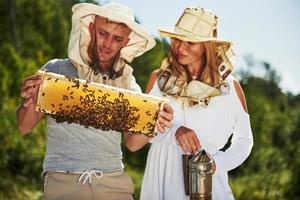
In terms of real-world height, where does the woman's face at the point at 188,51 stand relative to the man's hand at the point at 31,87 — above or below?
above

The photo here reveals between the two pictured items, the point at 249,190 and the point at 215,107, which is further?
the point at 249,190

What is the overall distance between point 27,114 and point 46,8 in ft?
64.4

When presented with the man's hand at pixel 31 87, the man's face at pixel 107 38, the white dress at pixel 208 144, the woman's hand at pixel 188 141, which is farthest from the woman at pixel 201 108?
the man's hand at pixel 31 87

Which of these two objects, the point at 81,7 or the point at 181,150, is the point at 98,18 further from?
the point at 181,150

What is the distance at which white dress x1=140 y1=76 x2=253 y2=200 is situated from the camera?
334cm

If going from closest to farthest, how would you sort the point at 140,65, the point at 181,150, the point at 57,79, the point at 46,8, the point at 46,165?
the point at 57,79
the point at 46,165
the point at 181,150
the point at 140,65
the point at 46,8

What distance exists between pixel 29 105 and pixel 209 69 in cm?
111

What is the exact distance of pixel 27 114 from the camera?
302 cm

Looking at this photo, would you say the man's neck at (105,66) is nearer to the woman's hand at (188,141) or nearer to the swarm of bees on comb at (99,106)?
the swarm of bees on comb at (99,106)

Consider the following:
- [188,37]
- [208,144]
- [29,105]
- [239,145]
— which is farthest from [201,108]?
[29,105]

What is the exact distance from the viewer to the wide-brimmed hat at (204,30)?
3.34m

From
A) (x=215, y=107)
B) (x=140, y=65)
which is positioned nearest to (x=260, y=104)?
(x=140, y=65)

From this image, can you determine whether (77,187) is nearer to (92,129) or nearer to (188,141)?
(92,129)

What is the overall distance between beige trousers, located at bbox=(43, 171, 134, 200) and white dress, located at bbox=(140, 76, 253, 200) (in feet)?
1.10
